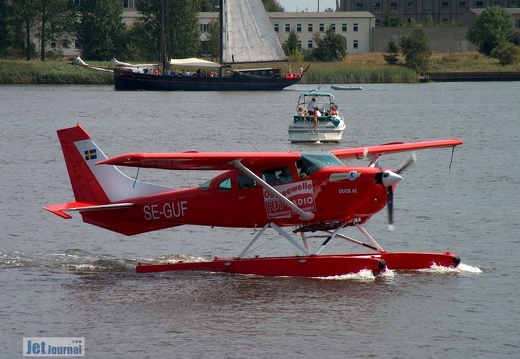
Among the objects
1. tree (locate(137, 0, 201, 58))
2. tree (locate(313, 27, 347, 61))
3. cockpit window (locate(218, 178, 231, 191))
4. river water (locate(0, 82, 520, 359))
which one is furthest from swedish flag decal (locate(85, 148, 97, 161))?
tree (locate(313, 27, 347, 61))

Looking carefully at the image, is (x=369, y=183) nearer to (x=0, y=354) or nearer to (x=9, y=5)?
(x=0, y=354)

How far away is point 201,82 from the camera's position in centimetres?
7644

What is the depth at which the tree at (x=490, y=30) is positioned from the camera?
10306cm

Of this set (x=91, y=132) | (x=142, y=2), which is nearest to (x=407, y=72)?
(x=142, y=2)

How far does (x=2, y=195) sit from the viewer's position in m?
23.2

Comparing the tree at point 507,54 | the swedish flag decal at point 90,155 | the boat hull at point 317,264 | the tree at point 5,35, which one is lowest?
the boat hull at point 317,264

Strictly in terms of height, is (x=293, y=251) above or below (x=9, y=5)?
below

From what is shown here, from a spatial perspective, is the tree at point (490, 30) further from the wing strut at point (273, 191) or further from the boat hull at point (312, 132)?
the wing strut at point (273, 191)

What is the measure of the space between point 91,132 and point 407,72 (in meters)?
50.5

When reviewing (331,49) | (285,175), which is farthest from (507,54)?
(285,175)

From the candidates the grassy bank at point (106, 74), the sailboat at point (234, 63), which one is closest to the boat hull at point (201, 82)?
the sailboat at point (234, 63)

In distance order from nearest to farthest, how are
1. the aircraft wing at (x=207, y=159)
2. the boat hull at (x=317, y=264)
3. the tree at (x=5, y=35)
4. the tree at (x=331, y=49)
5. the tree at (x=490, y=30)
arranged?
the aircraft wing at (x=207, y=159)
the boat hull at (x=317, y=264)
the tree at (x=5, y=35)
the tree at (x=331, y=49)
the tree at (x=490, y=30)

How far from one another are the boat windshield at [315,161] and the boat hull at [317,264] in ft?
4.25

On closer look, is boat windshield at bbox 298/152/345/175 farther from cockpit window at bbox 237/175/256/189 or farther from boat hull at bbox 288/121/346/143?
boat hull at bbox 288/121/346/143
